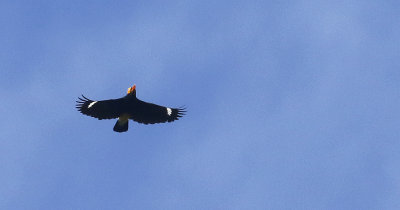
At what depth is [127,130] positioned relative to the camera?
33844 mm

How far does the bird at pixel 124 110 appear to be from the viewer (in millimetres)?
33625

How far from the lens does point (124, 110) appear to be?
33.8m

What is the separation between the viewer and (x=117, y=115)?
111 feet

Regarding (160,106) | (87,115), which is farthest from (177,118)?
(87,115)

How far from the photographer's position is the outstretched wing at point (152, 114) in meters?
33.9

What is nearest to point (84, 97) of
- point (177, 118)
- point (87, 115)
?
point (87, 115)

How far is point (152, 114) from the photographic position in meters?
Answer: 34.2

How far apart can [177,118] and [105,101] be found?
8.58 feet

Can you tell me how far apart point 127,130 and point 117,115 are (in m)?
0.62

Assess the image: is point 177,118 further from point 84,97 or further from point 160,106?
point 84,97

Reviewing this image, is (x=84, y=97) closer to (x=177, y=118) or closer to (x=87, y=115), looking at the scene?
(x=87, y=115)

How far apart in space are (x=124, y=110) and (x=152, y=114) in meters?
1.05

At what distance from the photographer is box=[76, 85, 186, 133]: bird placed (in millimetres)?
33625

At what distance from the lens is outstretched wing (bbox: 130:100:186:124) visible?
111ft
